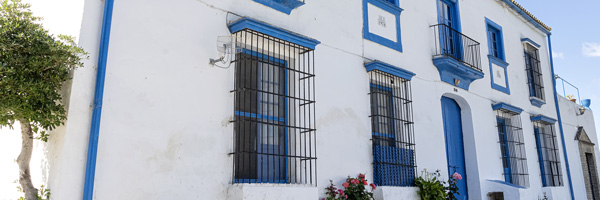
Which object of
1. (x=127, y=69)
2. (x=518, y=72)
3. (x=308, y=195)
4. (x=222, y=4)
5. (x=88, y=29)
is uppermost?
(x=518, y=72)

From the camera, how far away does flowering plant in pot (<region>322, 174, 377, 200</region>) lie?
6.01m

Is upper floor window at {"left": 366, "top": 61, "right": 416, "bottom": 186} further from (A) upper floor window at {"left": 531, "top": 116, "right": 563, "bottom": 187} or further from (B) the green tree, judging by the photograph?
(A) upper floor window at {"left": 531, "top": 116, "right": 563, "bottom": 187}

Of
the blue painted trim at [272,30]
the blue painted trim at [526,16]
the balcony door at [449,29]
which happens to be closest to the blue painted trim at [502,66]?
the balcony door at [449,29]

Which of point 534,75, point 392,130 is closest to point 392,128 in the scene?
point 392,130

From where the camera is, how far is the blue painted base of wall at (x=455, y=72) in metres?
8.45

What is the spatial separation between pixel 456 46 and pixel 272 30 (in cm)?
499

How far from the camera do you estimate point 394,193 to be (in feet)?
22.2

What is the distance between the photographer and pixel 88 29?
440cm

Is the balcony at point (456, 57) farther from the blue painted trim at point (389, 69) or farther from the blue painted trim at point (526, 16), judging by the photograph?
the blue painted trim at point (526, 16)

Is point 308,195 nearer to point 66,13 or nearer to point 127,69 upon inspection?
point 127,69

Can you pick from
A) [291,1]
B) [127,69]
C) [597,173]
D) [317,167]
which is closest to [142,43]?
[127,69]

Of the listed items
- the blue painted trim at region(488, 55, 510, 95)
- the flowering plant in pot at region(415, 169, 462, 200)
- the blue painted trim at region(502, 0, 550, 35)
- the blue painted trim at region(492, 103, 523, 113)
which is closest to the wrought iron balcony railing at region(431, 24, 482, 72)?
the blue painted trim at region(488, 55, 510, 95)

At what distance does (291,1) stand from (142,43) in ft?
6.69

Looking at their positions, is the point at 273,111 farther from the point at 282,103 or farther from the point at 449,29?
the point at 449,29
